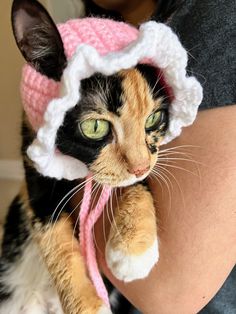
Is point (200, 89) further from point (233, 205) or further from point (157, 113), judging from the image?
point (233, 205)

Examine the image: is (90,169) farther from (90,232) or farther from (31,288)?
(31,288)

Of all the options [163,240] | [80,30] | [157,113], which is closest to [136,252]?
[163,240]

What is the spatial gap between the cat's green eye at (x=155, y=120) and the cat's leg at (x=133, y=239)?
126mm

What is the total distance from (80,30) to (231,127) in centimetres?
25

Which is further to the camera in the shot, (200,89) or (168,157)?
(168,157)

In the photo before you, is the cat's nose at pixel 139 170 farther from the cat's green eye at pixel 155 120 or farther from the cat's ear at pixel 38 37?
the cat's ear at pixel 38 37

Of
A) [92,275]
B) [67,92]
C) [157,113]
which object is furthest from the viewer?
[92,275]

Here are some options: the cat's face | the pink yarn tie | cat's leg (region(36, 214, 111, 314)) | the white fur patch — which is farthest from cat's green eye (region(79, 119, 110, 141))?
the white fur patch

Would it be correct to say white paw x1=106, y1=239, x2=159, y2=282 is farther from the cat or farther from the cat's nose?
the cat's nose

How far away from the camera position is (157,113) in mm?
717

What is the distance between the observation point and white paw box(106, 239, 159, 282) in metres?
0.73

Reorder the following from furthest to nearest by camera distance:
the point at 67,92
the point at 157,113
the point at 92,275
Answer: the point at 92,275
the point at 157,113
the point at 67,92

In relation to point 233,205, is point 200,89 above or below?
above

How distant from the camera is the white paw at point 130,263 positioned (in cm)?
73
